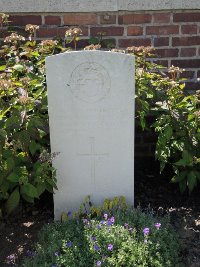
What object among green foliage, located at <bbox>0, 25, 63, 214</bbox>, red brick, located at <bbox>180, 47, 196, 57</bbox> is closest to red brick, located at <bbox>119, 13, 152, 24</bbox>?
red brick, located at <bbox>180, 47, 196, 57</bbox>

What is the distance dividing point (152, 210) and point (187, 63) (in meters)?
1.55

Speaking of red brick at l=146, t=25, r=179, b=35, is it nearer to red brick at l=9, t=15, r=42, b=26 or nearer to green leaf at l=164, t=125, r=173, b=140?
red brick at l=9, t=15, r=42, b=26

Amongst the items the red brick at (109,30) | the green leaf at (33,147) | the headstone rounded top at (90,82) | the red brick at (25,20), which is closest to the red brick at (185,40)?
the red brick at (109,30)

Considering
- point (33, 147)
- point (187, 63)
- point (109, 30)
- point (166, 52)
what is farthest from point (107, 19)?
point (33, 147)

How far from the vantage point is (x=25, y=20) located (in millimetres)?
4277

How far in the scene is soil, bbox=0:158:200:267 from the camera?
3.25 metres

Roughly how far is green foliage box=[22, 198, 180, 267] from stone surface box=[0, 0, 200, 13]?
1788 mm

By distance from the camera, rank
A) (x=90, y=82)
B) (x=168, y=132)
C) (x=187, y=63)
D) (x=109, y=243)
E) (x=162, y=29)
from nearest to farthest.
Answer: (x=109, y=243)
(x=90, y=82)
(x=168, y=132)
(x=162, y=29)
(x=187, y=63)

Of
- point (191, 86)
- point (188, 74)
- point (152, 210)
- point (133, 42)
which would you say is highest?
point (133, 42)

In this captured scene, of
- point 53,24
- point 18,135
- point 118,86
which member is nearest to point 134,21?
point 53,24

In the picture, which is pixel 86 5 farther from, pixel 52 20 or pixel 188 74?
pixel 188 74

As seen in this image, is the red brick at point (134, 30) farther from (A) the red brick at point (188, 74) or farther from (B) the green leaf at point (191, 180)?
(B) the green leaf at point (191, 180)

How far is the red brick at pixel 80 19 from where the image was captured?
14.0ft

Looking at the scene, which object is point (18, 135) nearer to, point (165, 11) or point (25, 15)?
point (25, 15)
